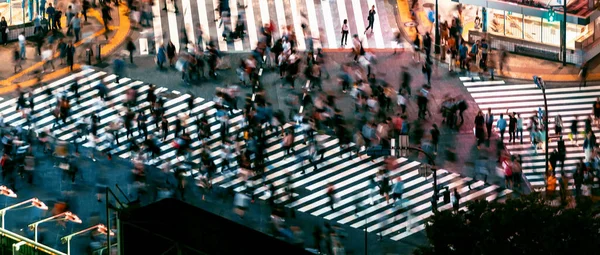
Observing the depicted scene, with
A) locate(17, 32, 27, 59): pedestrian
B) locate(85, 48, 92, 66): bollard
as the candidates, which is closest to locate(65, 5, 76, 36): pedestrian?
locate(85, 48, 92, 66): bollard

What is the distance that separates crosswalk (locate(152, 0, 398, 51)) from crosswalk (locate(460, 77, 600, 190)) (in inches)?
237

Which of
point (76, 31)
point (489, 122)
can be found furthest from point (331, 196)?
point (76, 31)

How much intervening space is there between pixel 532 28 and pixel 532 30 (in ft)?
0.33

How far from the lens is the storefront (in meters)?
83.5

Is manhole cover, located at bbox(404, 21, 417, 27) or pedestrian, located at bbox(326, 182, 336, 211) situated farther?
manhole cover, located at bbox(404, 21, 417, 27)

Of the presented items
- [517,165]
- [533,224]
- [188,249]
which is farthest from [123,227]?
[517,165]

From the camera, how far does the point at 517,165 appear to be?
72.9 metres

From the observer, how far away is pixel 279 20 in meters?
86.7

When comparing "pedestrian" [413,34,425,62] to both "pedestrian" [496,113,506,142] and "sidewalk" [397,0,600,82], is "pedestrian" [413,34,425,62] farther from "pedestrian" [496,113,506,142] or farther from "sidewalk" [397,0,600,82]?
"pedestrian" [496,113,506,142]

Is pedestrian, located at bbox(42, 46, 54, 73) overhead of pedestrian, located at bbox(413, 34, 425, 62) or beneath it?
overhead

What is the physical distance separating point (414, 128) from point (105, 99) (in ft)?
47.4

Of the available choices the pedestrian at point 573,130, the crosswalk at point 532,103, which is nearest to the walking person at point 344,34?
the crosswalk at point 532,103

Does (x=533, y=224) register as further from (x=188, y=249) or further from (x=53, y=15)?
(x=53, y=15)

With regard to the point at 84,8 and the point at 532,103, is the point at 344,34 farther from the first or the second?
the point at 84,8
